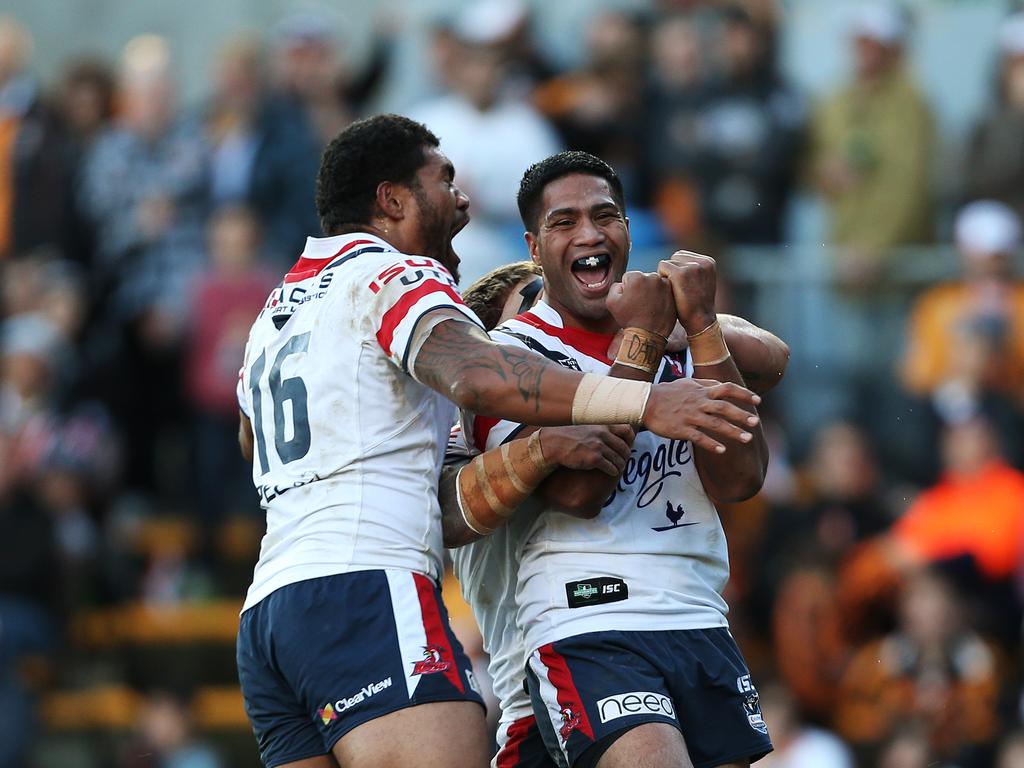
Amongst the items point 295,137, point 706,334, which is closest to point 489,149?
point 295,137

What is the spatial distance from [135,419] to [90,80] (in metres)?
3.07

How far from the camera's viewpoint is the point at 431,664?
591 centimetres

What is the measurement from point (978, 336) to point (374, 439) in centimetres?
626

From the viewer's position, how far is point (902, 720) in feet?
34.1

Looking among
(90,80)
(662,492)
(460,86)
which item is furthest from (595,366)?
(90,80)

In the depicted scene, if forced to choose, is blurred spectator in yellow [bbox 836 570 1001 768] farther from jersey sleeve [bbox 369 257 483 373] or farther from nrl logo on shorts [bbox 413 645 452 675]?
jersey sleeve [bbox 369 257 483 373]

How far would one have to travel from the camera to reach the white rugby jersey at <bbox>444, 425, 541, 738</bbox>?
6.50 meters

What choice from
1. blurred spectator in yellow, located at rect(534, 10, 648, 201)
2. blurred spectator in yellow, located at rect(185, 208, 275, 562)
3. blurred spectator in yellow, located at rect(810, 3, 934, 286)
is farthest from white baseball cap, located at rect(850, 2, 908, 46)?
blurred spectator in yellow, located at rect(185, 208, 275, 562)

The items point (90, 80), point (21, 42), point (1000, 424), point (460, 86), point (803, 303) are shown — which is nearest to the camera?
point (1000, 424)

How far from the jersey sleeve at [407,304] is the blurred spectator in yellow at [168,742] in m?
7.33

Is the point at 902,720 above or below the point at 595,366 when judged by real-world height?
below

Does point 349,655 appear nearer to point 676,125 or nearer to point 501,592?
point 501,592

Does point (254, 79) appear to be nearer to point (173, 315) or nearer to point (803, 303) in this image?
point (173, 315)

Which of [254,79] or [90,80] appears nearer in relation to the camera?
[254,79]
